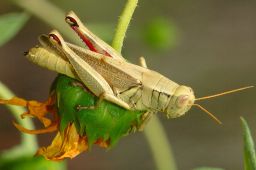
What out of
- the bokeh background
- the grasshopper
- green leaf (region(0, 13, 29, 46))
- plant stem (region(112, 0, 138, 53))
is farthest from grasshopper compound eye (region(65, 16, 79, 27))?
the bokeh background

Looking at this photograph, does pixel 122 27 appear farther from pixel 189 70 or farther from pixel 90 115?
pixel 189 70

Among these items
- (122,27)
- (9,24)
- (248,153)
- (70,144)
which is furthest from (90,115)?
(9,24)

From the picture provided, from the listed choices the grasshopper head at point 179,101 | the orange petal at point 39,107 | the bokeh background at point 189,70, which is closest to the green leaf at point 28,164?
the orange petal at point 39,107

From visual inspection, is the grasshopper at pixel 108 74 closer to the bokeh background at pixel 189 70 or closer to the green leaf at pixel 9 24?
the green leaf at pixel 9 24

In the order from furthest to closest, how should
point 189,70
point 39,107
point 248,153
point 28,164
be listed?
point 189,70 → point 28,164 → point 39,107 → point 248,153

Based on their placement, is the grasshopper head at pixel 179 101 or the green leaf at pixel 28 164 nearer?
the grasshopper head at pixel 179 101

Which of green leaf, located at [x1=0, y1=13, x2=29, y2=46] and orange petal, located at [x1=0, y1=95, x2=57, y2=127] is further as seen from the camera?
green leaf, located at [x1=0, y1=13, x2=29, y2=46]

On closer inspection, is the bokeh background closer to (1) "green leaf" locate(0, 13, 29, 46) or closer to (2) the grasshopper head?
(1) "green leaf" locate(0, 13, 29, 46)
